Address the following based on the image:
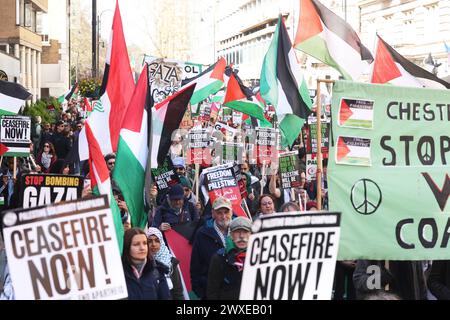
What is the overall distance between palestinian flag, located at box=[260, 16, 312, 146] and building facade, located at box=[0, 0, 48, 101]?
3868 centimetres

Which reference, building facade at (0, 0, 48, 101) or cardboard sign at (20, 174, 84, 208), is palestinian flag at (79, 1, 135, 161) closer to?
cardboard sign at (20, 174, 84, 208)

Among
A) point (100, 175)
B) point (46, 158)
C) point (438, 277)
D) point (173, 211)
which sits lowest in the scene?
point (438, 277)

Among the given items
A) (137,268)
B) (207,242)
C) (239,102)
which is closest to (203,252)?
(207,242)

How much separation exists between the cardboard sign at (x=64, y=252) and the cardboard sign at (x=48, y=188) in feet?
12.6

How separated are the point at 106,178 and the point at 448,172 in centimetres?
275

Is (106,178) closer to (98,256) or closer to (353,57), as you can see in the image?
(98,256)

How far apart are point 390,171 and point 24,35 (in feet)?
154

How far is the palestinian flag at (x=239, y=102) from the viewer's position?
58.3 ft

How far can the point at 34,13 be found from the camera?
198 ft

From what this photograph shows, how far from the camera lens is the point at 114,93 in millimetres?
11359

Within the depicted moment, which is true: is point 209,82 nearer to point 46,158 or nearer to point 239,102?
point 239,102

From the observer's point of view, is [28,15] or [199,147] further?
[28,15]

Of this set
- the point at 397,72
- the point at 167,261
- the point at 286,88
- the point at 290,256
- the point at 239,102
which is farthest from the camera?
the point at 239,102
